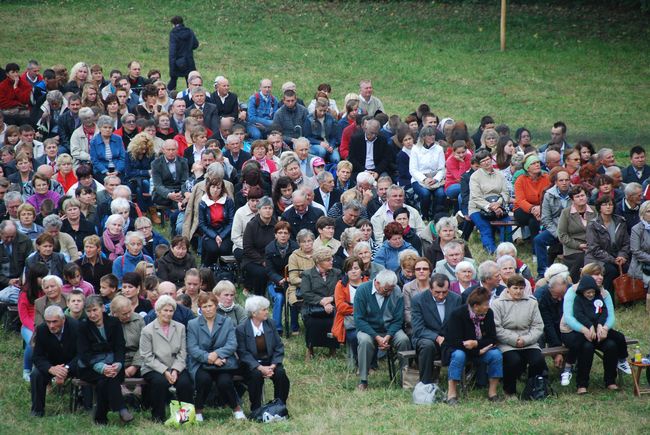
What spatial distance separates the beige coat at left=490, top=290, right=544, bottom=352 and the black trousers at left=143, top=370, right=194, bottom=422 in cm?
318

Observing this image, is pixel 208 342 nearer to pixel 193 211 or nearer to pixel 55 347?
pixel 55 347

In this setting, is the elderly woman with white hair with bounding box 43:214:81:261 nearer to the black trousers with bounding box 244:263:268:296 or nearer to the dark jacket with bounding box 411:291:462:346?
the black trousers with bounding box 244:263:268:296

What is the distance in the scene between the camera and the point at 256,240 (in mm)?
14062

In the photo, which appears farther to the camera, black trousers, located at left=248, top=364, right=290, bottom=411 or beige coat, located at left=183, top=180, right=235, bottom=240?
beige coat, located at left=183, top=180, right=235, bottom=240

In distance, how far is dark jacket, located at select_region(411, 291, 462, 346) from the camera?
1182 cm

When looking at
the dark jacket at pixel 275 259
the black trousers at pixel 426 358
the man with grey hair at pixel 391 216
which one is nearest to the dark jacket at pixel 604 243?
the man with grey hair at pixel 391 216

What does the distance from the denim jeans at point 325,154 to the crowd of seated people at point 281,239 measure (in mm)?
28

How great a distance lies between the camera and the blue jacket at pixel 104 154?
17.0 meters

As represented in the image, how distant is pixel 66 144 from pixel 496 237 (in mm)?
6856

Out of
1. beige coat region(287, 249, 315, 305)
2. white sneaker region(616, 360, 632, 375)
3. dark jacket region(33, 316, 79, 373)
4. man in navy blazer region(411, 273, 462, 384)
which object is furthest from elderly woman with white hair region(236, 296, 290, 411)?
white sneaker region(616, 360, 632, 375)

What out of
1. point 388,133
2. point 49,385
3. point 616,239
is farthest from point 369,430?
point 388,133

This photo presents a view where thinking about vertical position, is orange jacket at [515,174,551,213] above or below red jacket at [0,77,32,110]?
below

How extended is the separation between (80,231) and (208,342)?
3.56 m

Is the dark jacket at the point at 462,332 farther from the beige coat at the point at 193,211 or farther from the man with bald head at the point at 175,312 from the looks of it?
the beige coat at the point at 193,211
